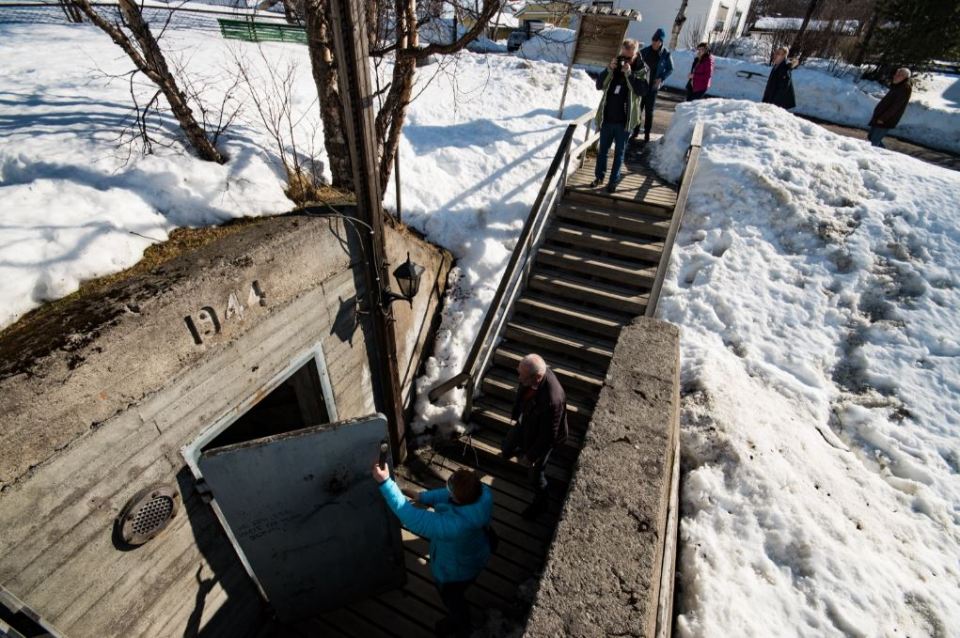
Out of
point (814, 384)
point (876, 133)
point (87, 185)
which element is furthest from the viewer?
point (876, 133)

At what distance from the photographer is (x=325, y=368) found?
4484 millimetres

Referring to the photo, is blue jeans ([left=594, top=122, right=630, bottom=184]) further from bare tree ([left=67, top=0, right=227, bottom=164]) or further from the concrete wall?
bare tree ([left=67, top=0, right=227, bottom=164])

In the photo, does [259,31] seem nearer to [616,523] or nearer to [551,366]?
[551,366]

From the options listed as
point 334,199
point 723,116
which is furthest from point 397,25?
point 723,116

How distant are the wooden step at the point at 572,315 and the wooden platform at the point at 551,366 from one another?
0.02 m

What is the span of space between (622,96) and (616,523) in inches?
248

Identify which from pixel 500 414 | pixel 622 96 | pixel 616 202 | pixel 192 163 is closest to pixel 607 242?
pixel 616 202

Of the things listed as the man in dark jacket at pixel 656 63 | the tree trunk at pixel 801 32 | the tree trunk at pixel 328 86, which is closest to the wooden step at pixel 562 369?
the tree trunk at pixel 328 86

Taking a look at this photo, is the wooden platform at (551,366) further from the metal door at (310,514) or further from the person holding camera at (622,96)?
the person holding camera at (622,96)

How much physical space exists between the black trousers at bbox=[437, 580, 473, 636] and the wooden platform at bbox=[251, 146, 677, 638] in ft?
1.48

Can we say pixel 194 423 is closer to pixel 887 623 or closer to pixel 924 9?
pixel 887 623

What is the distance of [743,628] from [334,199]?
18.0 ft

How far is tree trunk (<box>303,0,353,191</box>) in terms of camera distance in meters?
4.74

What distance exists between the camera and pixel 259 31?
12.3m
